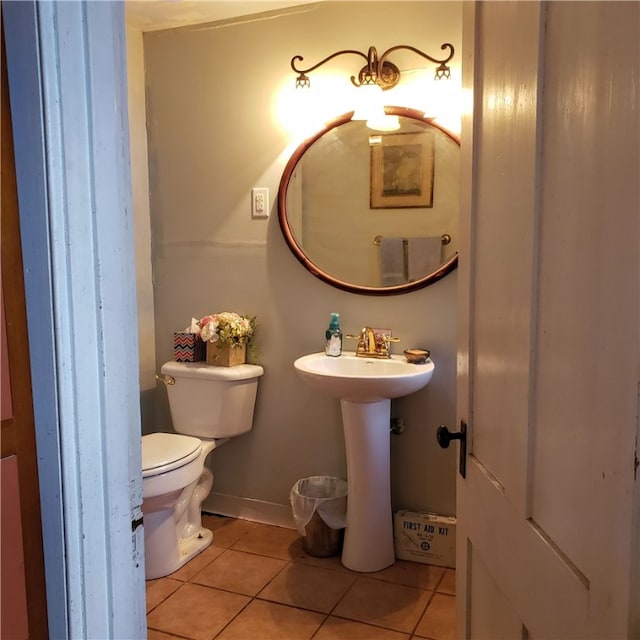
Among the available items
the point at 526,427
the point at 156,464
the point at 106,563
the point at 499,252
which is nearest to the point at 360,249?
the point at 156,464

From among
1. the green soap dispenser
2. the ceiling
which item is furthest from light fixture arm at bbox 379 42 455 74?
the green soap dispenser

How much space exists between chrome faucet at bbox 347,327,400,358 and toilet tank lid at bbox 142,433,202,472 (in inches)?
29.8

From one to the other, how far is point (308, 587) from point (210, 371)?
93 cm

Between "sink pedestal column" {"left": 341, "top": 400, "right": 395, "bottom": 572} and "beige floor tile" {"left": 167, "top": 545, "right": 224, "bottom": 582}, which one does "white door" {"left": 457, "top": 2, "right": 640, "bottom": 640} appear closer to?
"sink pedestal column" {"left": 341, "top": 400, "right": 395, "bottom": 572}

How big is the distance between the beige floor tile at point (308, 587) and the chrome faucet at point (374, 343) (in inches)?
33.7

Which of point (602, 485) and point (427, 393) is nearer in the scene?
point (602, 485)

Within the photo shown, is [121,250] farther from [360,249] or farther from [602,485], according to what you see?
[360,249]

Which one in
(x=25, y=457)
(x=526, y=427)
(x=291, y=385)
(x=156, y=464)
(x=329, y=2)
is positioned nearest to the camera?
(x=25, y=457)

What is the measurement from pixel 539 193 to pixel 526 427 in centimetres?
33

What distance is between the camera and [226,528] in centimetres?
270

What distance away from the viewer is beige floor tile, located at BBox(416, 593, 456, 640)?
1.93 meters

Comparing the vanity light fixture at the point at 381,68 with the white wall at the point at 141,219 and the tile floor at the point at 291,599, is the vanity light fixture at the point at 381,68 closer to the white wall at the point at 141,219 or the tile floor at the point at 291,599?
the white wall at the point at 141,219

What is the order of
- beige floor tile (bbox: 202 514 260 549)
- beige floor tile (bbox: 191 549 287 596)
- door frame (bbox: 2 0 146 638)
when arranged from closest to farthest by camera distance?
door frame (bbox: 2 0 146 638) → beige floor tile (bbox: 191 549 287 596) → beige floor tile (bbox: 202 514 260 549)

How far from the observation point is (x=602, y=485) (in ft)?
2.16
